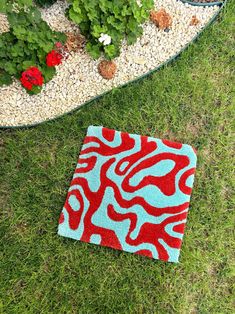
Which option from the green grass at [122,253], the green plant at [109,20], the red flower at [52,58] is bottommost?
the green grass at [122,253]

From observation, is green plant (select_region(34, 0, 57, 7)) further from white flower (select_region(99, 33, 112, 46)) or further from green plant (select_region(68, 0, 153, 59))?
white flower (select_region(99, 33, 112, 46))

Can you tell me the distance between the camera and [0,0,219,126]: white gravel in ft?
7.97

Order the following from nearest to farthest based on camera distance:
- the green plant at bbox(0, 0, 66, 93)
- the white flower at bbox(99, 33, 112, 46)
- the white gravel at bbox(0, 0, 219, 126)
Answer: the green plant at bbox(0, 0, 66, 93), the white flower at bbox(99, 33, 112, 46), the white gravel at bbox(0, 0, 219, 126)

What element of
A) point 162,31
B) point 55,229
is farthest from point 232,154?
point 55,229

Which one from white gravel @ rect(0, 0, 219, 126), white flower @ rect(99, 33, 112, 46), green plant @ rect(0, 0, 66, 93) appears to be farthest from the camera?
white gravel @ rect(0, 0, 219, 126)

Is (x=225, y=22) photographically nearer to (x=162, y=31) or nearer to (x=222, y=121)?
(x=162, y=31)

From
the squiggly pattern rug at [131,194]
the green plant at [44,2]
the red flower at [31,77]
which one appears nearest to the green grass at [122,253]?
the squiggly pattern rug at [131,194]

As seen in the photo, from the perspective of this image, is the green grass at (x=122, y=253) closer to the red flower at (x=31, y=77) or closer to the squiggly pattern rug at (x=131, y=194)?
the squiggly pattern rug at (x=131, y=194)

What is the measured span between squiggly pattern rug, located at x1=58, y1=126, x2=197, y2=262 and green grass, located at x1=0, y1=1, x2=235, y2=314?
58mm

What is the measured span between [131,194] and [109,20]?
96 centimetres

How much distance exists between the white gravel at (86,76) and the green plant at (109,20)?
0.12 metres

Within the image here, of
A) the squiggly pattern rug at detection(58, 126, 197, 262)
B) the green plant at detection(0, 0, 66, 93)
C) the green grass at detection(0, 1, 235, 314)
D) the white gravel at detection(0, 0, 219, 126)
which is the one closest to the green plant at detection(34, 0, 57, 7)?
the green plant at detection(0, 0, 66, 93)

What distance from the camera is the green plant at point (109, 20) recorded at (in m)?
2.22

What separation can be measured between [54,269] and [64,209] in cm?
33
